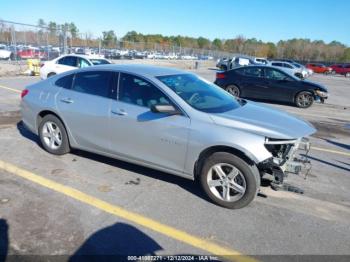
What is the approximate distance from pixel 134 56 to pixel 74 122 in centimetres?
4377

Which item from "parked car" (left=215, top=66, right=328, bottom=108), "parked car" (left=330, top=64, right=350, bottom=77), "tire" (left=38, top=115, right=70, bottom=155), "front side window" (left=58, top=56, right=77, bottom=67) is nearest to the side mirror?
"tire" (left=38, top=115, right=70, bottom=155)

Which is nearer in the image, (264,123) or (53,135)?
(264,123)

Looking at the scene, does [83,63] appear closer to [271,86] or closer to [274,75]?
[271,86]

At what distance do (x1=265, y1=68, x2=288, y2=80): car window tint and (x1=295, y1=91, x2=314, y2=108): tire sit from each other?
1.01 m

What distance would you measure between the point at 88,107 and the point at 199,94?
1.67 m

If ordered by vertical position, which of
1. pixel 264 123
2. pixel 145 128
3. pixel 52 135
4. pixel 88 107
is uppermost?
pixel 264 123

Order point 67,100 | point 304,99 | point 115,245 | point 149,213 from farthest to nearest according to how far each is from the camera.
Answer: point 304,99, point 67,100, point 149,213, point 115,245

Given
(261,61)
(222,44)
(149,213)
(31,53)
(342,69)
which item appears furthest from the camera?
(222,44)

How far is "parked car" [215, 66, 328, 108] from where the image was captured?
43.2ft

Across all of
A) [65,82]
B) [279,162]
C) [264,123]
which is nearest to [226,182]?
[279,162]

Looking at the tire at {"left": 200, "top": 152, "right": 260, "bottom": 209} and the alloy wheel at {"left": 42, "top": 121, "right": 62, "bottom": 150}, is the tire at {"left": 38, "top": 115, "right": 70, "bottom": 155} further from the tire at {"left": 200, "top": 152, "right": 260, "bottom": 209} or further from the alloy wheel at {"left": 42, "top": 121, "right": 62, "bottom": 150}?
the tire at {"left": 200, "top": 152, "right": 260, "bottom": 209}

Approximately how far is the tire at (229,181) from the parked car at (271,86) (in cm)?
1028

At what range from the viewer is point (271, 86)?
538 inches

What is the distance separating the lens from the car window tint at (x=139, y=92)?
442cm
